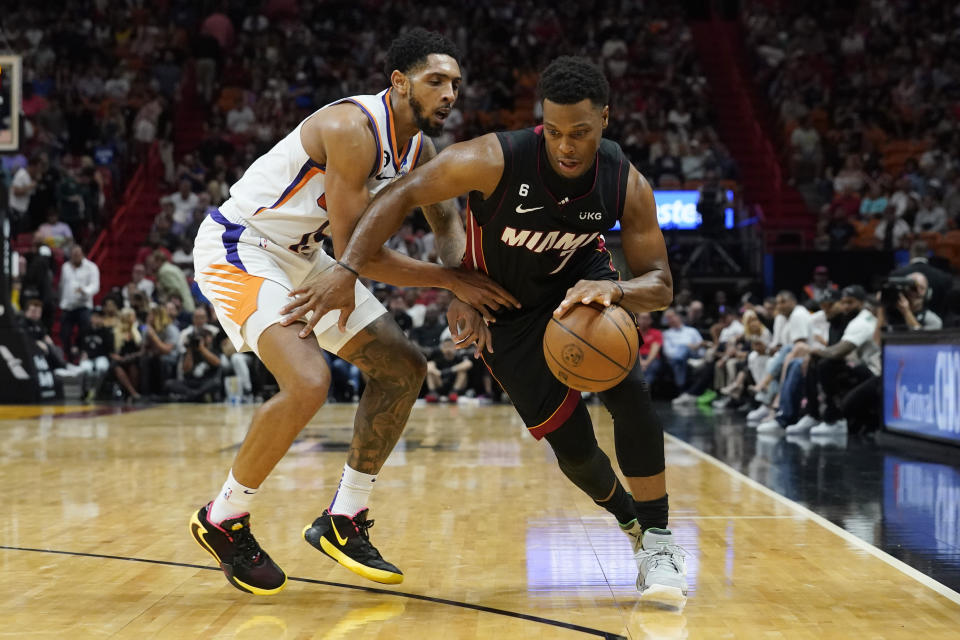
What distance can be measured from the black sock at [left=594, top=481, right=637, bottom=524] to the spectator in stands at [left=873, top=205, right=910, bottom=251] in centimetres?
1238

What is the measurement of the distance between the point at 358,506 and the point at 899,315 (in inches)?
271

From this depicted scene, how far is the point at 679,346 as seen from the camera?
14625 mm

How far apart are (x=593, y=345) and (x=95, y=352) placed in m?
12.9

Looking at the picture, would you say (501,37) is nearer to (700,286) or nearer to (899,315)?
(700,286)

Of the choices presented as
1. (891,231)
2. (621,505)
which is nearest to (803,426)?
(621,505)

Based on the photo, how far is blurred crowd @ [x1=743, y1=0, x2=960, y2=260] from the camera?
16.1 meters

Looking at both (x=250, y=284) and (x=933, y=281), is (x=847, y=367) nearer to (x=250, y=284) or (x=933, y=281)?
(x=933, y=281)

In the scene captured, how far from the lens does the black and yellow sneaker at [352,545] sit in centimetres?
391

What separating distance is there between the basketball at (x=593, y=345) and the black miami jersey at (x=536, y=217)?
32cm

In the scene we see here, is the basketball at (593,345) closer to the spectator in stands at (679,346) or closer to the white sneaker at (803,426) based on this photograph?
the white sneaker at (803,426)

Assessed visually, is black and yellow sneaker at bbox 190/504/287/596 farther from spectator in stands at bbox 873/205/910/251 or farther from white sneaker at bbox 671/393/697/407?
spectator in stands at bbox 873/205/910/251

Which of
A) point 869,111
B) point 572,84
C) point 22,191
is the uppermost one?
point 869,111

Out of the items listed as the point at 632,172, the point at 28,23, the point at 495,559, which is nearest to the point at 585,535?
the point at 495,559

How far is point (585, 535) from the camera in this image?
16.0ft
